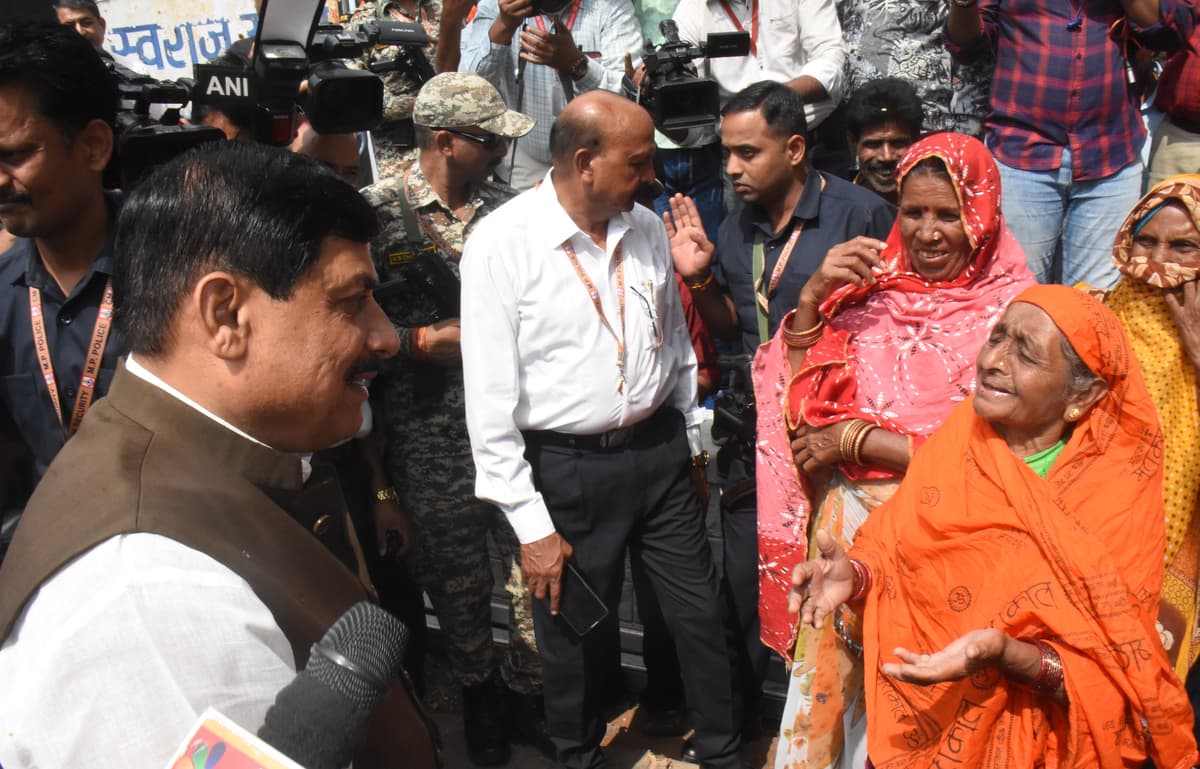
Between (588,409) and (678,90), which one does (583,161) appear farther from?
(678,90)

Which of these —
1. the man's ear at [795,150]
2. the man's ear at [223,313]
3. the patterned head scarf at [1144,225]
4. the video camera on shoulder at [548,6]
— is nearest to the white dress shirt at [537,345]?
the man's ear at [795,150]

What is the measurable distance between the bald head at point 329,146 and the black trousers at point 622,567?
127 cm

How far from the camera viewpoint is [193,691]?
3.56 feet

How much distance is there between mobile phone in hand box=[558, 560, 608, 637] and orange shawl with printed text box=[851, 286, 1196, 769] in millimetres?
977

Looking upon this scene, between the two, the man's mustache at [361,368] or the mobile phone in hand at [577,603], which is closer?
the man's mustache at [361,368]

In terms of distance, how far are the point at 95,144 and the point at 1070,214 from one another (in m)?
3.77

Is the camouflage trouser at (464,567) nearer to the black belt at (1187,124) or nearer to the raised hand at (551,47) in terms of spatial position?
the raised hand at (551,47)

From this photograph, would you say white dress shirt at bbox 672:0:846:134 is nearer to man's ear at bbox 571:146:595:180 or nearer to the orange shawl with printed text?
man's ear at bbox 571:146:595:180

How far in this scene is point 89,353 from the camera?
245 cm

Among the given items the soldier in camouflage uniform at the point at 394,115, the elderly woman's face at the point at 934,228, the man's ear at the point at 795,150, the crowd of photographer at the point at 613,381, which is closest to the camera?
the crowd of photographer at the point at 613,381

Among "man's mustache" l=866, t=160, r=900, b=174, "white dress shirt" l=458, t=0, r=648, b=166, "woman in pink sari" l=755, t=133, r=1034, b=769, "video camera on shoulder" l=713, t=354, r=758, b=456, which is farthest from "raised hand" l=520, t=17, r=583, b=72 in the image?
"woman in pink sari" l=755, t=133, r=1034, b=769

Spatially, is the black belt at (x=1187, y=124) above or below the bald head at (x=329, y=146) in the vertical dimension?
below

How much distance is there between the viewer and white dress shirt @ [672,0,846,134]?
454cm

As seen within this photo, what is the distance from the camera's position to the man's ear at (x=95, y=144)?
7.88 feet
